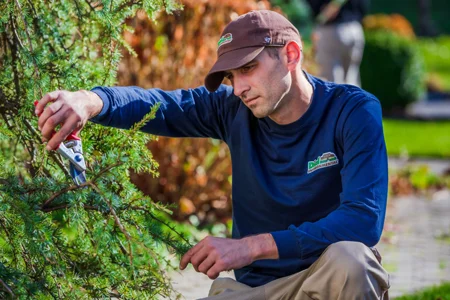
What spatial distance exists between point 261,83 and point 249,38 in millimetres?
170

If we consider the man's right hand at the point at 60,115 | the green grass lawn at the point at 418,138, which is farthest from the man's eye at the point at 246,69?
the green grass lawn at the point at 418,138

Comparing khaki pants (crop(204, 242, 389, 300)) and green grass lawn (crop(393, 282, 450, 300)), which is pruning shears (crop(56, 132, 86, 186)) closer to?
khaki pants (crop(204, 242, 389, 300))

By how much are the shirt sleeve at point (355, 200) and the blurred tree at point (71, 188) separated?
44 cm

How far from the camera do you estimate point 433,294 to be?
472cm

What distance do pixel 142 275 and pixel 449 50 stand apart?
987 inches

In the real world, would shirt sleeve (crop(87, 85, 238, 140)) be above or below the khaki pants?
above

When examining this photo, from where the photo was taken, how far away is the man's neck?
3154 millimetres

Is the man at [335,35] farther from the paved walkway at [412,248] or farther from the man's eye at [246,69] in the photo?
the man's eye at [246,69]

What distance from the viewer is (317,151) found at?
10.2 feet

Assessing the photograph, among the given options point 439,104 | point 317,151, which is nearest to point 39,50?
point 317,151

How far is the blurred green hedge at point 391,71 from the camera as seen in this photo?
16.7 m

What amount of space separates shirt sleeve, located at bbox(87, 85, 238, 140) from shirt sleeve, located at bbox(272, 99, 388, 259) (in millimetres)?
579

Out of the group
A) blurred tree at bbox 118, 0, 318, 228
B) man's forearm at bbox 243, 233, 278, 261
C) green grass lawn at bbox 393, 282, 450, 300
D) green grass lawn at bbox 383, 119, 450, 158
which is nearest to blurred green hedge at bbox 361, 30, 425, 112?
green grass lawn at bbox 383, 119, 450, 158

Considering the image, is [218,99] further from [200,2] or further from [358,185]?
[200,2]
